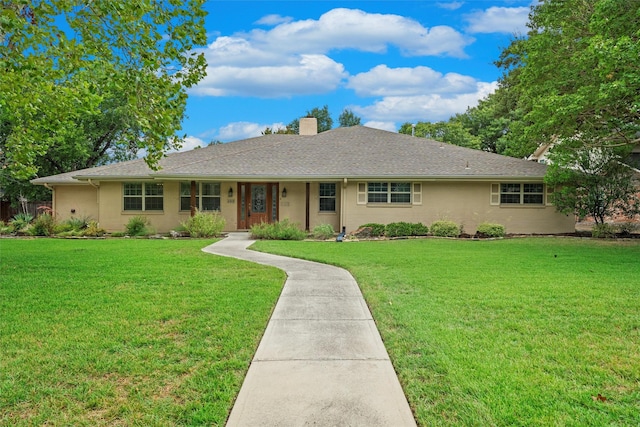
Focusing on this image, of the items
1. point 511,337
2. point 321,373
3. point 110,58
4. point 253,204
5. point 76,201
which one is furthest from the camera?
point 76,201

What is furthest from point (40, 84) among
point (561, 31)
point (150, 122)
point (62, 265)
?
point (561, 31)

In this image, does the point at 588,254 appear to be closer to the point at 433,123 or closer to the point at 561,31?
the point at 561,31

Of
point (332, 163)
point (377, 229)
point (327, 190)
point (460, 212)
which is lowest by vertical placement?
point (377, 229)

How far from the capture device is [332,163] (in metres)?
17.5

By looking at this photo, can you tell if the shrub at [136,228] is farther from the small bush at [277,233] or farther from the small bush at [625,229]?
the small bush at [625,229]

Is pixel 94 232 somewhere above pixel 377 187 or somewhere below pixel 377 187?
below

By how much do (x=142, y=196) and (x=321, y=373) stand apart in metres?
15.9

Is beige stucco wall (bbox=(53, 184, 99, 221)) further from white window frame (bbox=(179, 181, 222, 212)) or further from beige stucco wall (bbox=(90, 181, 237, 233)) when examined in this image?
white window frame (bbox=(179, 181, 222, 212))

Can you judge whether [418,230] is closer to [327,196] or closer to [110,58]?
[327,196]

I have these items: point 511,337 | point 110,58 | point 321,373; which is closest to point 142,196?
point 110,58

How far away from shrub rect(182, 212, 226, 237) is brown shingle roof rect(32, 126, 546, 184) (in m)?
1.69

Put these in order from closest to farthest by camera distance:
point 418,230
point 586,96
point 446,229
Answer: point 586,96
point 446,229
point 418,230

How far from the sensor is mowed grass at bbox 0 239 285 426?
2898 mm

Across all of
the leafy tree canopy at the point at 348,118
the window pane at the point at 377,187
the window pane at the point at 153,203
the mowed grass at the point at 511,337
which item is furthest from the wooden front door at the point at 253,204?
the leafy tree canopy at the point at 348,118
